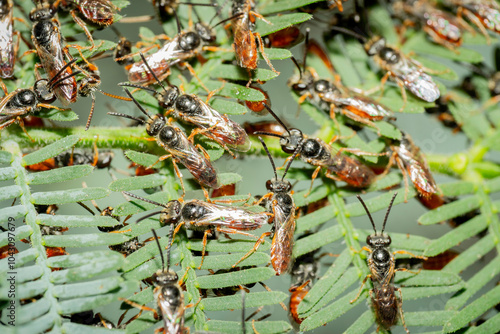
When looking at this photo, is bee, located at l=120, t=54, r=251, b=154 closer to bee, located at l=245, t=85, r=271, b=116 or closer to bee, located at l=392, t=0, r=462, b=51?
bee, located at l=245, t=85, r=271, b=116

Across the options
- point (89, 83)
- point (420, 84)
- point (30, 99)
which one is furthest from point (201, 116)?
point (420, 84)

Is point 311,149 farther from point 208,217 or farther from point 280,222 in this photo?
point 208,217

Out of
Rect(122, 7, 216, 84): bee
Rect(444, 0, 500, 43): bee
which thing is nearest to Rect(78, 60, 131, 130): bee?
Rect(122, 7, 216, 84): bee

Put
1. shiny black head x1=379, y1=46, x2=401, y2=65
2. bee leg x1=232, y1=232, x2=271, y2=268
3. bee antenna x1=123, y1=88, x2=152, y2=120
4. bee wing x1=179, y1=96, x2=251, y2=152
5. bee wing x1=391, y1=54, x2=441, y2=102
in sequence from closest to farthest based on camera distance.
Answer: bee leg x1=232, y1=232, x2=271, y2=268 → bee wing x1=179, y1=96, x2=251, y2=152 → bee antenna x1=123, y1=88, x2=152, y2=120 → bee wing x1=391, y1=54, x2=441, y2=102 → shiny black head x1=379, y1=46, x2=401, y2=65

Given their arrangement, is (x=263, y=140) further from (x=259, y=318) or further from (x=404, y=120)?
(x=404, y=120)

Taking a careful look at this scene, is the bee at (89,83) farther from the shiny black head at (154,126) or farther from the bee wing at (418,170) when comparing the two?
the bee wing at (418,170)

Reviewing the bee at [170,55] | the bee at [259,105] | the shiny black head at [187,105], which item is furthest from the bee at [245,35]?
the shiny black head at [187,105]
